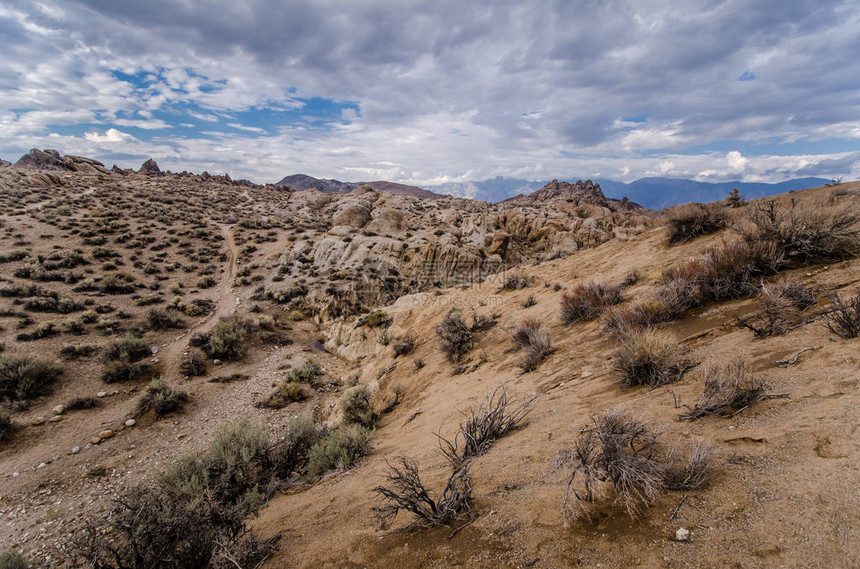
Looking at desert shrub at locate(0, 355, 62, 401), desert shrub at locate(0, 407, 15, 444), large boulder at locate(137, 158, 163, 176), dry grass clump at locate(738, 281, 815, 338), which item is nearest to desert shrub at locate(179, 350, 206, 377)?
desert shrub at locate(0, 355, 62, 401)

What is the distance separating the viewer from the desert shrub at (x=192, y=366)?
12.6 meters

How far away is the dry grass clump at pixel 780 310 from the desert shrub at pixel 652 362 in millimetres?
996

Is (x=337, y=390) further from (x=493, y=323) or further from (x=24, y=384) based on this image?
(x=24, y=384)

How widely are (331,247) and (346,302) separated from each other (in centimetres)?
836

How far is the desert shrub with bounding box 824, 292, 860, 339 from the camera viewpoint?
335cm

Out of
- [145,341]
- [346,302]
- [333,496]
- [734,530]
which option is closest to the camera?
[734,530]

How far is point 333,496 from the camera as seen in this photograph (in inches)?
165

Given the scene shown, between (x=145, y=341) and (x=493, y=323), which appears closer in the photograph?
(x=493, y=323)

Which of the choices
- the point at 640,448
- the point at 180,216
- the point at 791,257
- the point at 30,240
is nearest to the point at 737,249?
the point at 791,257

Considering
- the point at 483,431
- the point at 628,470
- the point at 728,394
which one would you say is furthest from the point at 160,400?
the point at 728,394

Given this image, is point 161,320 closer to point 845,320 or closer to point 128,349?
point 128,349

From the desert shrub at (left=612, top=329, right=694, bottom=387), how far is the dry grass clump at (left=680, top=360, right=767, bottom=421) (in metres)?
0.88

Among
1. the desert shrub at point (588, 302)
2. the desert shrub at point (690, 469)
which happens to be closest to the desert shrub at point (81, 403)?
the desert shrub at point (588, 302)

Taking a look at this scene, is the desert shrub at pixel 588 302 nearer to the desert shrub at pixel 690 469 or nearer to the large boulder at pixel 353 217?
the desert shrub at pixel 690 469
